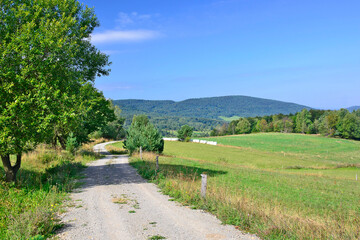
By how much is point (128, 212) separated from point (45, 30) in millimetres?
10200

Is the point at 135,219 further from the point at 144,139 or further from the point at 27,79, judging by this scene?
the point at 144,139

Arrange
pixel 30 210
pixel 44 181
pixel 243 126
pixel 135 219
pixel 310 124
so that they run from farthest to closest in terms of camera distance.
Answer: pixel 243 126, pixel 310 124, pixel 44 181, pixel 135 219, pixel 30 210

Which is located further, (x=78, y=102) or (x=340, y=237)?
(x=78, y=102)

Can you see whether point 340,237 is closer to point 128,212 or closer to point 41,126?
point 128,212

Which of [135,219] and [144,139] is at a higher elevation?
[144,139]

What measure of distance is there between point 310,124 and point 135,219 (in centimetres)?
16440

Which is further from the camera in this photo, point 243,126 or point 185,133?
point 243,126

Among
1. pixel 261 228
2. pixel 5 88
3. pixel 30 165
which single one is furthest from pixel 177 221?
pixel 30 165

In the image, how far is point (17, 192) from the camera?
38.6 ft

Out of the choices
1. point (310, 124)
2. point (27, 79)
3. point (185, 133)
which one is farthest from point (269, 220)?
point (310, 124)

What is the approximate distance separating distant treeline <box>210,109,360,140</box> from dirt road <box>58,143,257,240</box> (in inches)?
5458

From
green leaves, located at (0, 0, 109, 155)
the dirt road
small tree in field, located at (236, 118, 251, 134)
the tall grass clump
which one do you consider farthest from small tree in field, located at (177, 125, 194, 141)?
the dirt road

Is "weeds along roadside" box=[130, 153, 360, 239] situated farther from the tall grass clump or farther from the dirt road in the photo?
the tall grass clump

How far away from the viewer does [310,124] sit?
5994 inches
